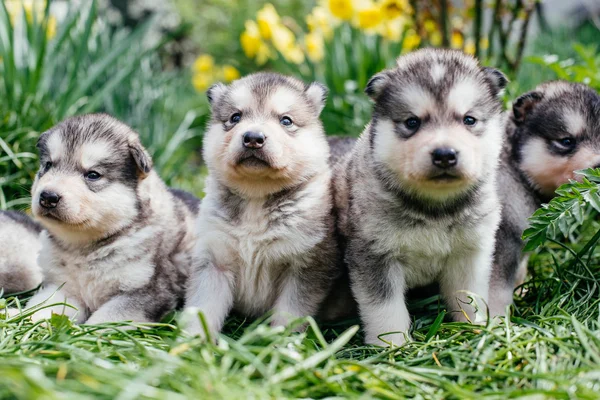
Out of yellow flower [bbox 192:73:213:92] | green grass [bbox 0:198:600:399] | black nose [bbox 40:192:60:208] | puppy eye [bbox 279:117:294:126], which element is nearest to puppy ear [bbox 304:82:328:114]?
puppy eye [bbox 279:117:294:126]

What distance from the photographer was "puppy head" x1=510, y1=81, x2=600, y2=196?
157 inches

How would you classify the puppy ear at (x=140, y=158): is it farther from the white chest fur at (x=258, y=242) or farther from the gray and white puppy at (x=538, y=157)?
the gray and white puppy at (x=538, y=157)

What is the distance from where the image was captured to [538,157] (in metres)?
4.08

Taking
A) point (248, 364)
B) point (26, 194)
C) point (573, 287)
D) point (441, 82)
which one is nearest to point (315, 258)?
point (248, 364)

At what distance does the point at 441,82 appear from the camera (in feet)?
11.0

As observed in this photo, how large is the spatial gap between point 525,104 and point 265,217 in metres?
1.98

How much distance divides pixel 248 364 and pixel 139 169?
174 centimetres

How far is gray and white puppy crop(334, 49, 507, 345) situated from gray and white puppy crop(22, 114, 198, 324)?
Answer: 1.31m

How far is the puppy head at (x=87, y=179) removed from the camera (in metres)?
3.71

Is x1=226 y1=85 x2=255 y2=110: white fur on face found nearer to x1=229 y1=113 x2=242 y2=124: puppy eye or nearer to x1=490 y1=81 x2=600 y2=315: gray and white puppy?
x1=229 y1=113 x2=242 y2=124: puppy eye

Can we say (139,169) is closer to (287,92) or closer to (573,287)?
(287,92)

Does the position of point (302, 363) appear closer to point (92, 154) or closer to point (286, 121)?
point (286, 121)

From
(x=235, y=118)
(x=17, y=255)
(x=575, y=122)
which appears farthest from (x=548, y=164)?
(x=17, y=255)

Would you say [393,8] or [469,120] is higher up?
[393,8]
